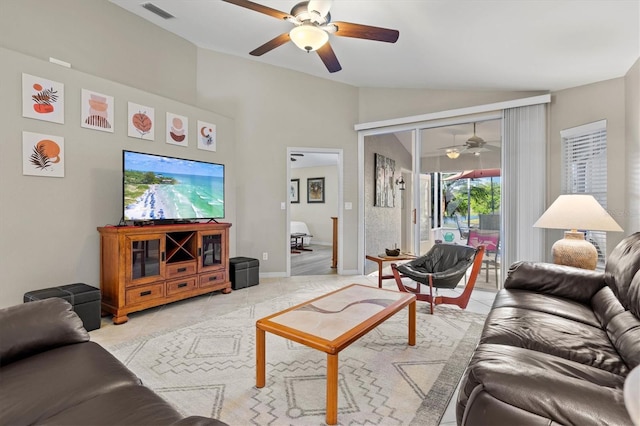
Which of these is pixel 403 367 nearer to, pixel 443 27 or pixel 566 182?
pixel 443 27

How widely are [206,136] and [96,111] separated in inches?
53.0

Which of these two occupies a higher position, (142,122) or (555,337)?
(142,122)

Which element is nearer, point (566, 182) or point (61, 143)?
point (61, 143)

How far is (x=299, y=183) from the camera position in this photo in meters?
10.2

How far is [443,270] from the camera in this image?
3773 millimetres

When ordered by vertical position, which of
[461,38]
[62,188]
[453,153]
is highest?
[461,38]

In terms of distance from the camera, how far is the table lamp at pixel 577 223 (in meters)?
2.78

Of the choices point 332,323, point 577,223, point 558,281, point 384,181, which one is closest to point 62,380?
point 332,323

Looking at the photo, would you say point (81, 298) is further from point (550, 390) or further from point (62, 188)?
point (550, 390)

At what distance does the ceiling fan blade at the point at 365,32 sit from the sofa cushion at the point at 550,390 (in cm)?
227

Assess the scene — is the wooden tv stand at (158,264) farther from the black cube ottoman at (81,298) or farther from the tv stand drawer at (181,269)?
the black cube ottoman at (81,298)

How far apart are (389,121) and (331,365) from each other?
408cm

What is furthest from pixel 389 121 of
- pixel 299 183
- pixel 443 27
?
pixel 299 183

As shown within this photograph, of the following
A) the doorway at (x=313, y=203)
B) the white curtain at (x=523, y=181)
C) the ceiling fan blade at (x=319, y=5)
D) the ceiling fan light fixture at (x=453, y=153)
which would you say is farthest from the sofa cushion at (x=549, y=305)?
the doorway at (x=313, y=203)
